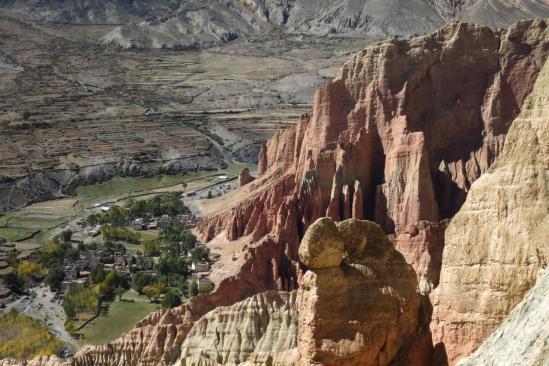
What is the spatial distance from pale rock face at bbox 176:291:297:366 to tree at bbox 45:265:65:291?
42.2 meters

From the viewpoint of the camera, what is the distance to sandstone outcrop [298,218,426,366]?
23516 mm

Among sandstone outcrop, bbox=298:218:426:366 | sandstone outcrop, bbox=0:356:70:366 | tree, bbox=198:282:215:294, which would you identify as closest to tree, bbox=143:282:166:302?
tree, bbox=198:282:215:294

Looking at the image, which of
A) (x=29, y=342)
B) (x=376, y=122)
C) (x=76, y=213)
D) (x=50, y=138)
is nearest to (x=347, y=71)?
(x=376, y=122)

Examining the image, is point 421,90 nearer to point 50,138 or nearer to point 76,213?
point 76,213

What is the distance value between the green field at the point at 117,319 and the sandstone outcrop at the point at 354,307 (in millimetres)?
39102

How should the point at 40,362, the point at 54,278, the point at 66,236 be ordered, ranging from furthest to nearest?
1. the point at 66,236
2. the point at 54,278
3. the point at 40,362

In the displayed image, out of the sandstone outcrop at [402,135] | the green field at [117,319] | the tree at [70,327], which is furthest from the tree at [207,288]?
the tree at [70,327]

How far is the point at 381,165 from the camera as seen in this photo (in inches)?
2724

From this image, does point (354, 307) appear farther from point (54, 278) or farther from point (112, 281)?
point (54, 278)

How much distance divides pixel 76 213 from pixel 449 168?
2630 inches

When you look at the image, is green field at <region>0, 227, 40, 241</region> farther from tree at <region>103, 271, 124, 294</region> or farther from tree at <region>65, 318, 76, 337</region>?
tree at <region>65, 318, 76, 337</region>

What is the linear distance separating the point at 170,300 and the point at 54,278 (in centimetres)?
1632

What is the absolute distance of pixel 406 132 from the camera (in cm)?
6662

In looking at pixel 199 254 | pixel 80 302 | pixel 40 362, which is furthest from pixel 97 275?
pixel 40 362
